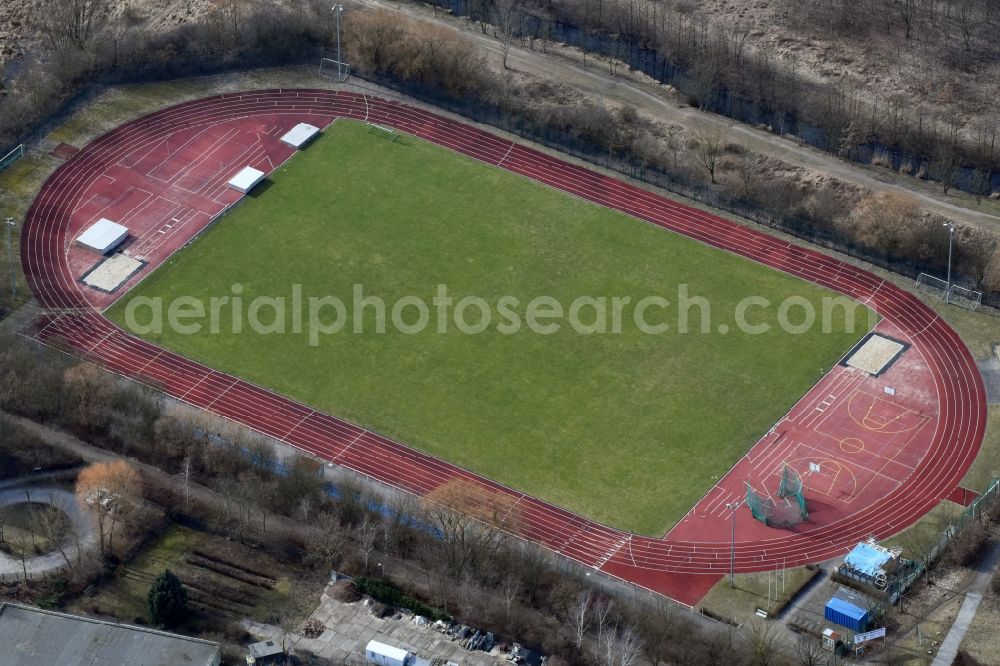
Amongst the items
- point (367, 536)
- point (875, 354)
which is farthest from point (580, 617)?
point (875, 354)

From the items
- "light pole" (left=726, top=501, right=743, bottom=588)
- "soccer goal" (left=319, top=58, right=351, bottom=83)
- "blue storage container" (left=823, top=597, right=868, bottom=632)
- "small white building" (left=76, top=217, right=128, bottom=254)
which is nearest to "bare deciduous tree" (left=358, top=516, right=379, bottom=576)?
"light pole" (left=726, top=501, right=743, bottom=588)

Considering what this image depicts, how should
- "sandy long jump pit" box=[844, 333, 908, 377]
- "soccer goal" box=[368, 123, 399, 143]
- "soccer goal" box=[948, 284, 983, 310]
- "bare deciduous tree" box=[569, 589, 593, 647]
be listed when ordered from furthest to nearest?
1. "soccer goal" box=[368, 123, 399, 143]
2. "soccer goal" box=[948, 284, 983, 310]
3. "sandy long jump pit" box=[844, 333, 908, 377]
4. "bare deciduous tree" box=[569, 589, 593, 647]

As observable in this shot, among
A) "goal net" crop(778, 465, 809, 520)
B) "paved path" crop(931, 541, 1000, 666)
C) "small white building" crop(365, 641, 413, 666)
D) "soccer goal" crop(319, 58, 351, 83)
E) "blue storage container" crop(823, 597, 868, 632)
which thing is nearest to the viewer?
"small white building" crop(365, 641, 413, 666)

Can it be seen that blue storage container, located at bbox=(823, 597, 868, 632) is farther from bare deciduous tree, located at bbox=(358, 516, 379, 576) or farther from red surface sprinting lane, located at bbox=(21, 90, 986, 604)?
bare deciduous tree, located at bbox=(358, 516, 379, 576)

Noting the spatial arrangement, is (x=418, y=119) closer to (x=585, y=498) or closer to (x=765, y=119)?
(x=765, y=119)

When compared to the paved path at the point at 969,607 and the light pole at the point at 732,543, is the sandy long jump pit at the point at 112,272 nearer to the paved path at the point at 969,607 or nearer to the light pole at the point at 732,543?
the light pole at the point at 732,543

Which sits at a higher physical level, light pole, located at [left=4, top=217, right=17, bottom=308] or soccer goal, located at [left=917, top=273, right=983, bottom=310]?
soccer goal, located at [left=917, top=273, right=983, bottom=310]
